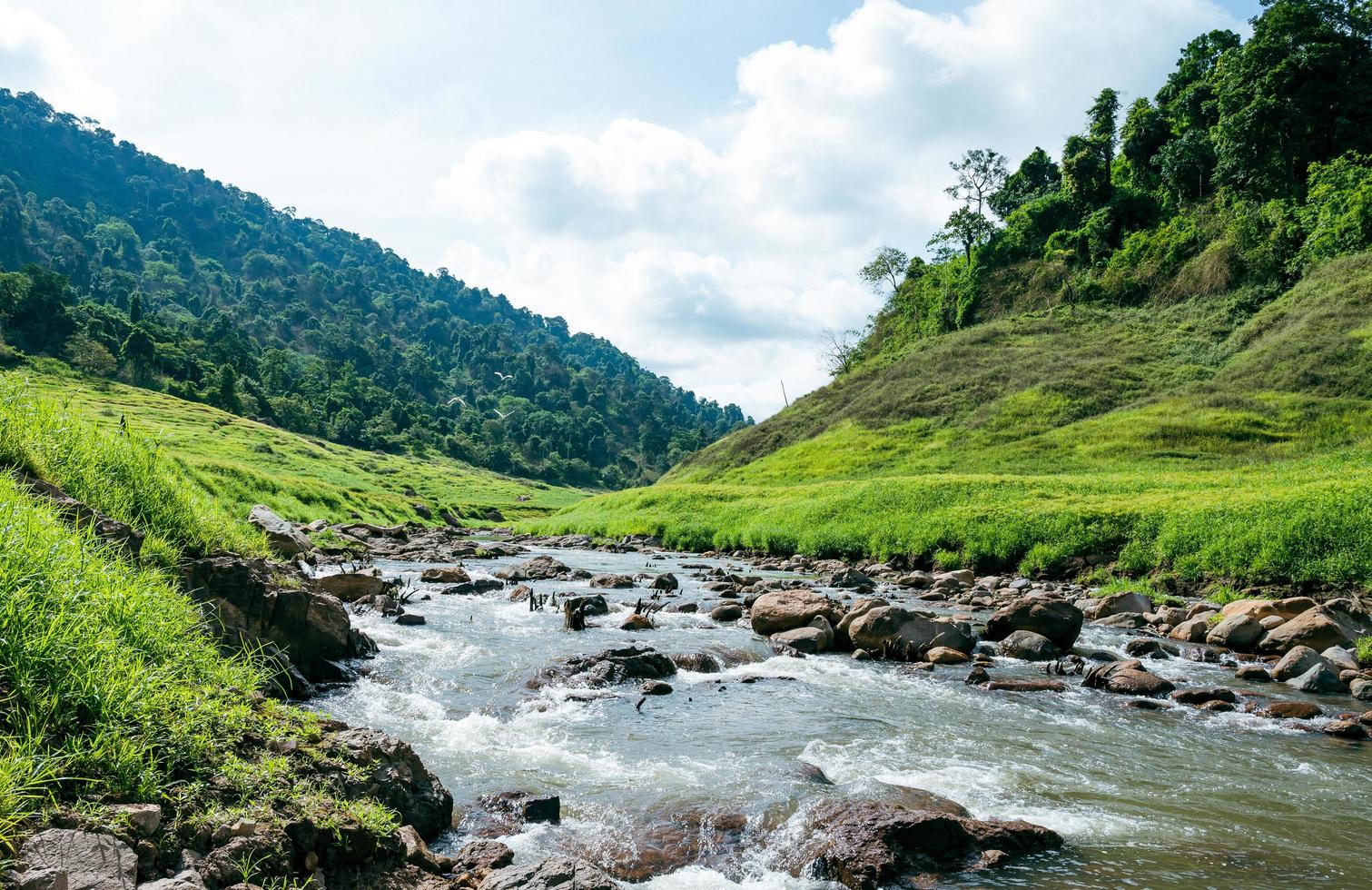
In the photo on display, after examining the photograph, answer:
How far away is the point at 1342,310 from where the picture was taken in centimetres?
6025

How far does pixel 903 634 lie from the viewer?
18.2m

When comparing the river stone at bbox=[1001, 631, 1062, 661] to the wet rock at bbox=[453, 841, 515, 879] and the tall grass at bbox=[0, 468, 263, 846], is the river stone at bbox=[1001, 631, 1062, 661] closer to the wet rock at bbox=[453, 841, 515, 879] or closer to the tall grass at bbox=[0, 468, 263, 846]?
the wet rock at bbox=[453, 841, 515, 879]

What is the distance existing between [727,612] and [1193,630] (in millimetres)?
12090

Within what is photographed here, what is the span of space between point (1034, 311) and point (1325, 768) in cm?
9739

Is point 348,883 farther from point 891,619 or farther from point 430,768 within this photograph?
point 891,619

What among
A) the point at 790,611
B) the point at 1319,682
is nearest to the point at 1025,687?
the point at 1319,682

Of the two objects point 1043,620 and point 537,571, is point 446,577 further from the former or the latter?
point 1043,620

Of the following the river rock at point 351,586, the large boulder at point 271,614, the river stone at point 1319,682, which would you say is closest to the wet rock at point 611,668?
the large boulder at point 271,614

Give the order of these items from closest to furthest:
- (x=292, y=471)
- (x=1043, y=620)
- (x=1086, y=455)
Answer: (x=1043, y=620)
(x=1086, y=455)
(x=292, y=471)

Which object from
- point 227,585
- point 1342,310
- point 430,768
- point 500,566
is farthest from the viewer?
point 1342,310

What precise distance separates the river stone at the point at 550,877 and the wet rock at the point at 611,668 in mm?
8002

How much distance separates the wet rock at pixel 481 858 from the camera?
276 inches

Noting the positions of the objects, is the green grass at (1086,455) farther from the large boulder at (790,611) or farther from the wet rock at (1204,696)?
the large boulder at (790,611)

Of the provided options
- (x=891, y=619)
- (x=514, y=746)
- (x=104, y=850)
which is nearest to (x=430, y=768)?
(x=514, y=746)
